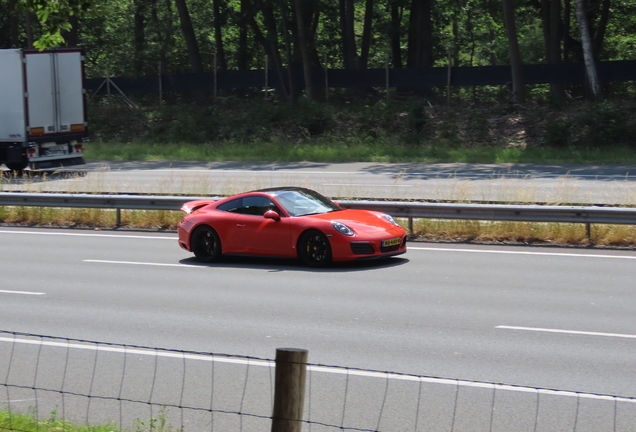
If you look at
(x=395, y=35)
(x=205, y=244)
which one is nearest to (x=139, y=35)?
(x=395, y=35)

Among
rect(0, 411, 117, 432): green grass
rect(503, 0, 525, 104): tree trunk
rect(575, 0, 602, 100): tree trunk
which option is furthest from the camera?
rect(503, 0, 525, 104): tree trunk

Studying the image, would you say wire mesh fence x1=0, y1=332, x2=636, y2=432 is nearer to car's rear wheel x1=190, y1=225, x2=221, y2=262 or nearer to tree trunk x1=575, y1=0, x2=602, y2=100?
car's rear wheel x1=190, y1=225, x2=221, y2=262

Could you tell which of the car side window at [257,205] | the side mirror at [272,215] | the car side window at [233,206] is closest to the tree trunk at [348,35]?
the car side window at [233,206]

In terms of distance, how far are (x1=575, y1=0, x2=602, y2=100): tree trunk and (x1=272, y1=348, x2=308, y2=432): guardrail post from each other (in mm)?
29096

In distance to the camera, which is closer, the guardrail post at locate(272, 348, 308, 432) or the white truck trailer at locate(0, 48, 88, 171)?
the guardrail post at locate(272, 348, 308, 432)

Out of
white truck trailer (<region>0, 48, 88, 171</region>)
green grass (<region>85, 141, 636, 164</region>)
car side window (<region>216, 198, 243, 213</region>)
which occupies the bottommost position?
car side window (<region>216, 198, 243, 213</region>)

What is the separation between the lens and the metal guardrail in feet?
44.7

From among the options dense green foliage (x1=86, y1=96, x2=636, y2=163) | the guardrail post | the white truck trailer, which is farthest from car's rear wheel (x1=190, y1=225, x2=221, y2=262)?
dense green foliage (x1=86, y1=96, x2=636, y2=163)

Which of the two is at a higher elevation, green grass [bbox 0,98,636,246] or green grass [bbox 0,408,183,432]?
green grass [bbox 0,98,636,246]

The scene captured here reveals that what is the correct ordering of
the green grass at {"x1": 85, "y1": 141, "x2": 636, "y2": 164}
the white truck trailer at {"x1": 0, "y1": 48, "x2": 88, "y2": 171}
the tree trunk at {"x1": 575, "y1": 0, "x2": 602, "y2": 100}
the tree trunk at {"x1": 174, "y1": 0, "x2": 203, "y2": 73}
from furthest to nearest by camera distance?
the tree trunk at {"x1": 174, "y1": 0, "x2": 203, "y2": 73}
the tree trunk at {"x1": 575, "y1": 0, "x2": 602, "y2": 100}
the green grass at {"x1": 85, "y1": 141, "x2": 636, "y2": 164}
the white truck trailer at {"x1": 0, "y1": 48, "x2": 88, "y2": 171}

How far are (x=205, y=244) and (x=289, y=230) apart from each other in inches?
63.3

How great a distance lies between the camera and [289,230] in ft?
40.2

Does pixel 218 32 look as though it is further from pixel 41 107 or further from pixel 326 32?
pixel 41 107

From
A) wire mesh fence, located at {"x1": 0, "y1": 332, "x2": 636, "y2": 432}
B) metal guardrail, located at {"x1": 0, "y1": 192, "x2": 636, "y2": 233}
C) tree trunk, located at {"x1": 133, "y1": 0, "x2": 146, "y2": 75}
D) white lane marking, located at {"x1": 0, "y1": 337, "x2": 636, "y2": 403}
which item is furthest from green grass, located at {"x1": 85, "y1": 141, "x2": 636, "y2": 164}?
wire mesh fence, located at {"x1": 0, "y1": 332, "x2": 636, "y2": 432}
